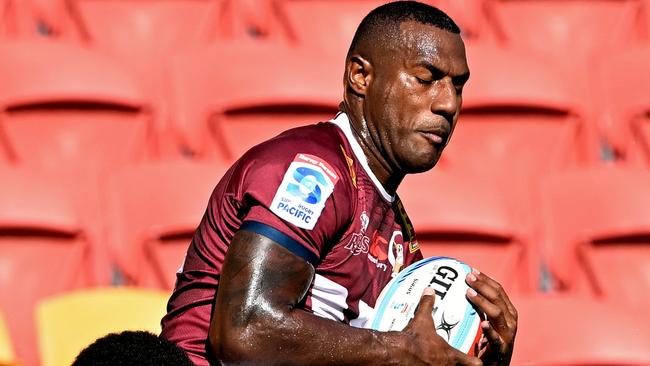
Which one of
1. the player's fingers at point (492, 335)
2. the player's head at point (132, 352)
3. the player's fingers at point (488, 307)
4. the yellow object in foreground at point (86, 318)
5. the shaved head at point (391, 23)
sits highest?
the shaved head at point (391, 23)

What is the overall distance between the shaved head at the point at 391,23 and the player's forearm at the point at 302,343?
71 centimetres

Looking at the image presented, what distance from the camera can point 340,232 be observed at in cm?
285

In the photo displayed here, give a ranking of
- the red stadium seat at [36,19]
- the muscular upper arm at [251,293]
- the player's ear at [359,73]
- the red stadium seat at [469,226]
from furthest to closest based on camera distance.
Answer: the red stadium seat at [36,19] < the red stadium seat at [469,226] < the player's ear at [359,73] < the muscular upper arm at [251,293]

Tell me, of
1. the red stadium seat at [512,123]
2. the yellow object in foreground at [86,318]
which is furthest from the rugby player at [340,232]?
the red stadium seat at [512,123]

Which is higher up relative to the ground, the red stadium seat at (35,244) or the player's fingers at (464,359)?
the player's fingers at (464,359)

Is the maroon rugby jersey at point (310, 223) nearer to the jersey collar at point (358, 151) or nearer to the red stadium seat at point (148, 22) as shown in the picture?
the jersey collar at point (358, 151)

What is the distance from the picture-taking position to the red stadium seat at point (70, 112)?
18.1 ft

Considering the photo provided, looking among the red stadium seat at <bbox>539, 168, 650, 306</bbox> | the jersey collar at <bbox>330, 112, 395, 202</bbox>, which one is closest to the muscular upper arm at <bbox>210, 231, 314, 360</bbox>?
the jersey collar at <bbox>330, 112, 395, 202</bbox>

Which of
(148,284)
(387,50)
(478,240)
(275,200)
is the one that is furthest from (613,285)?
(275,200)

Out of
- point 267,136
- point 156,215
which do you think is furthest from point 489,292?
point 267,136

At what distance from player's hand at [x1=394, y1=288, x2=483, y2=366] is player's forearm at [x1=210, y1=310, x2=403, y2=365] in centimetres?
3

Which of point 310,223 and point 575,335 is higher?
point 575,335

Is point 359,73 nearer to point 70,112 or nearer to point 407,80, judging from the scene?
point 407,80

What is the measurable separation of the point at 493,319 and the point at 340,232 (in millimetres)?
436
